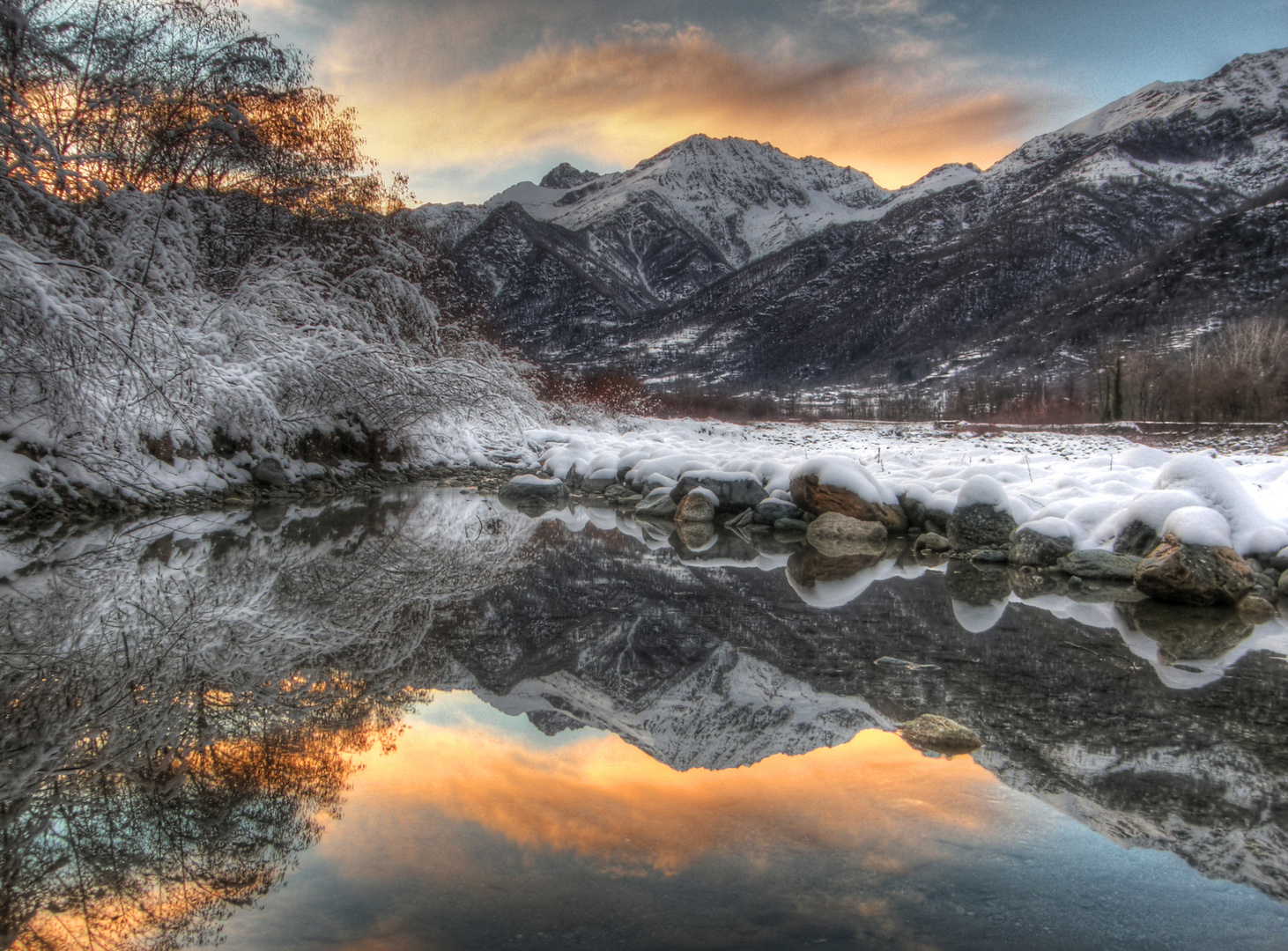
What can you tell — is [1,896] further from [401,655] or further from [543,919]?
[401,655]

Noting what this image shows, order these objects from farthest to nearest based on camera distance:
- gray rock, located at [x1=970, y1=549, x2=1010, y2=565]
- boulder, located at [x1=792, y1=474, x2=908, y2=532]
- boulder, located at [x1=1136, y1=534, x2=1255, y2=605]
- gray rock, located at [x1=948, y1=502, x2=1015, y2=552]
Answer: boulder, located at [x1=792, y1=474, x2=908, y2=532] < gray rock, located at [x1=948, y1=502, x2=1015, y2=552] < gray rock, located at [x1=970, y1=549, x2=1010, y2=565] < boulder, located at [x1=1136, y1=534, x2=1255, y2=605]

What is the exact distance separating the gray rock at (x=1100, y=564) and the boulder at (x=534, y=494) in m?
6.01

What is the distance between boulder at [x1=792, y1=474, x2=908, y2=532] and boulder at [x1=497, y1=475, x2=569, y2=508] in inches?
132

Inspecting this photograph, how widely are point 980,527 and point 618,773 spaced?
17.3 ft

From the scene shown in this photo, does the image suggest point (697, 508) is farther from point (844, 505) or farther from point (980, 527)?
point (980, 527)

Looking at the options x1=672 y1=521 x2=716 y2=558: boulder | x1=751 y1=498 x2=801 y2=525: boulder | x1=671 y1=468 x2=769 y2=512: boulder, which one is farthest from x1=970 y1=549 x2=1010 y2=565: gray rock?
x1=671 y1=468 x2=769 y2=512: boulder

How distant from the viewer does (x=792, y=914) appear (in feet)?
5.08

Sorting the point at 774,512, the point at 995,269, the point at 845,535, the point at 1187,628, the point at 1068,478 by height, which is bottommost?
the point at 1187,628

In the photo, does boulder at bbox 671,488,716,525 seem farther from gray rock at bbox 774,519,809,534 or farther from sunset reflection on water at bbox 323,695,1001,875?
sunset reflection on water at bbox 323,695,1001,875

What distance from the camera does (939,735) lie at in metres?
2.51

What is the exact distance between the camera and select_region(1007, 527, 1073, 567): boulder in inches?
231

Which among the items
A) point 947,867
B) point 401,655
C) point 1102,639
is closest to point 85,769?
point 401,655

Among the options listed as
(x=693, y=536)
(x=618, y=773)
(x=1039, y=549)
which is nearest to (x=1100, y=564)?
(x=1039, y=549)

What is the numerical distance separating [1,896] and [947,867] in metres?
2.06
